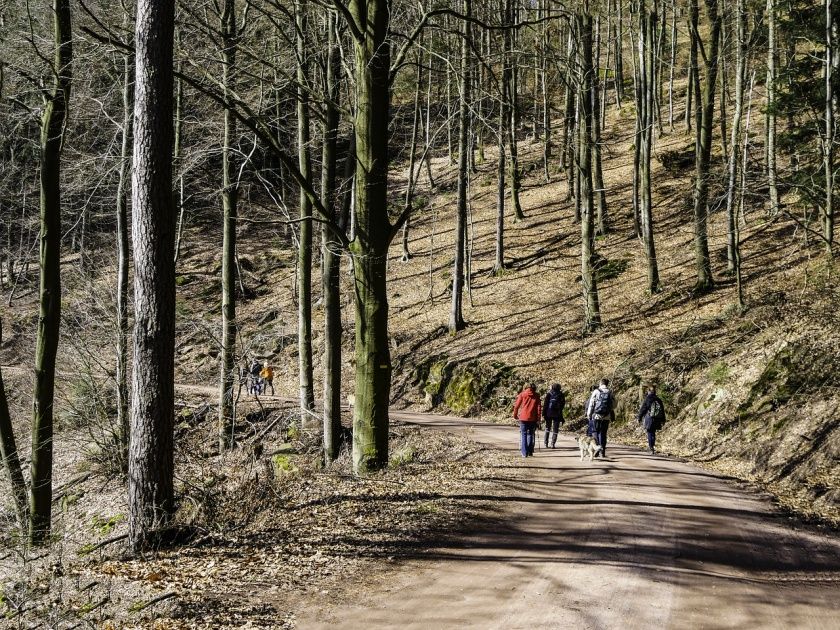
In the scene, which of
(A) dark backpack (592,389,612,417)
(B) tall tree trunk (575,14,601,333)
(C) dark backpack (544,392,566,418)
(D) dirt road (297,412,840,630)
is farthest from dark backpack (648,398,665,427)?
(B) tall tree trunk (575,14,601,333)

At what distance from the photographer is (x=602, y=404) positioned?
15.2m

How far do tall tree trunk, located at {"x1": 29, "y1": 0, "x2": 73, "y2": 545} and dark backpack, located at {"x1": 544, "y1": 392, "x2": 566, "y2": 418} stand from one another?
10316mm

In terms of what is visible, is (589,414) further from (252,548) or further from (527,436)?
(252,548)

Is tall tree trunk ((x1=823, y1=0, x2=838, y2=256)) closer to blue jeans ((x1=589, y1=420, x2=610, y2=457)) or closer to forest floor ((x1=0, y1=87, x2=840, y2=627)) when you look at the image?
forest floor ((x1=0, y1=87, x2=840, y2=627))

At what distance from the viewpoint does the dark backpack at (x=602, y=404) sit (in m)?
15.2

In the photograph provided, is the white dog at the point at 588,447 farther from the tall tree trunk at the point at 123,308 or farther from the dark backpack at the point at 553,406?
the tall tree trunk at the point at 123,308

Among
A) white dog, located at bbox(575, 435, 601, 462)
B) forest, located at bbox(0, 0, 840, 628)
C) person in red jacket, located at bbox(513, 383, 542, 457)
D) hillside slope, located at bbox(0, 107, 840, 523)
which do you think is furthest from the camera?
hillside slope, located at bbox(0, 107, 840, 523)

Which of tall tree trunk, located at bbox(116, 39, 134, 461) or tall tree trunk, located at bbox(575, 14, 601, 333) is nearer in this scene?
tall tree trunk, located at bbox(116, 39, 134, 461)

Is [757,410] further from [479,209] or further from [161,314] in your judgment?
[479,209]

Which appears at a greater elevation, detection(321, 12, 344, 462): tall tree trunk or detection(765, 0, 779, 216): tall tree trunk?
detection(765, 0, 779, 216): tall tree trunk

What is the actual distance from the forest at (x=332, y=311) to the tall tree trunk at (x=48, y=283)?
5cm

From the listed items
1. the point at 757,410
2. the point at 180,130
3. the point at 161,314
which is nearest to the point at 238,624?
the point at 161,314

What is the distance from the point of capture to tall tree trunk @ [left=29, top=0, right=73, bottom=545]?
39.1 ft

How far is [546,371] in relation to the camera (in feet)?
74.4
